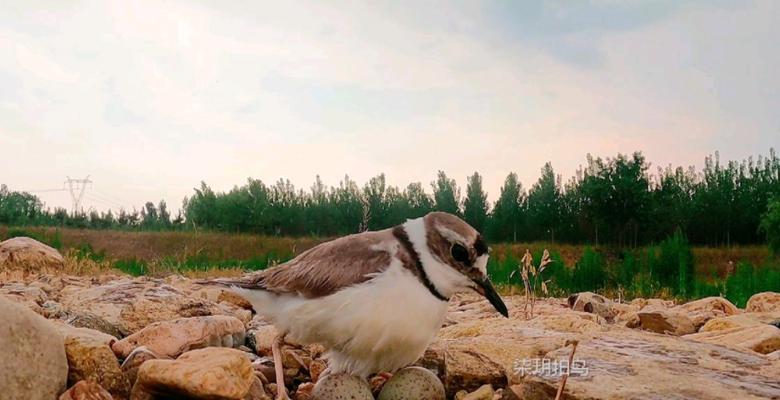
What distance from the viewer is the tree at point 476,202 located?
76.8 ft

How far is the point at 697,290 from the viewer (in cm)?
1138

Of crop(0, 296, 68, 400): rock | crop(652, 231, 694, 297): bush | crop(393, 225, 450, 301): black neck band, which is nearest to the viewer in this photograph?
crop(0, 296, 68, 400): rock

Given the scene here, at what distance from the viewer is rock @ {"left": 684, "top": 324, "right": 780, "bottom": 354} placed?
5262mm

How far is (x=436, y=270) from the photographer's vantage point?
3.46 metres

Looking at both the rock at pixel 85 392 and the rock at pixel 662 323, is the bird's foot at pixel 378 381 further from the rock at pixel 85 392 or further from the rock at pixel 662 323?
the rock at pixel 662 323

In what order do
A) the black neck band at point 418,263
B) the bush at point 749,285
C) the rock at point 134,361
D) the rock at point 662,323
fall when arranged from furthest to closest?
1. the bush at point 749,285
2. the rock at point 662,323
3. the rock at point 134,361
4. the black neck band at point 418,263

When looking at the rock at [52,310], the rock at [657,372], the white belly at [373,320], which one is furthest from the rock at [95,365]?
the rock at [52,310]

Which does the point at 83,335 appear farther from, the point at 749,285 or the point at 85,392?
the point at 749,285

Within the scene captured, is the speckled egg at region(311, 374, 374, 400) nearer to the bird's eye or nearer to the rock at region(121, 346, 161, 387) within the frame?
the bird's eye

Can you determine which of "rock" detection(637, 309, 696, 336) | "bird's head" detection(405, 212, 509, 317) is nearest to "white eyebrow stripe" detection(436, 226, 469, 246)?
"bird's head" detection(405, 212, 509, 317)

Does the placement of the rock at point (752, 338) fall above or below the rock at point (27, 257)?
below

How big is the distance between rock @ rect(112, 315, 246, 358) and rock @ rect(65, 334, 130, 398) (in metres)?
0.33

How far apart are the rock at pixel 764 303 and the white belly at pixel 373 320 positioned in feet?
22.8

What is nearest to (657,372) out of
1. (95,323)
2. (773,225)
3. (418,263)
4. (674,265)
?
(418,263)
